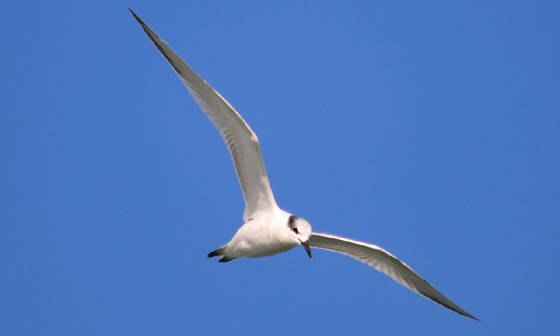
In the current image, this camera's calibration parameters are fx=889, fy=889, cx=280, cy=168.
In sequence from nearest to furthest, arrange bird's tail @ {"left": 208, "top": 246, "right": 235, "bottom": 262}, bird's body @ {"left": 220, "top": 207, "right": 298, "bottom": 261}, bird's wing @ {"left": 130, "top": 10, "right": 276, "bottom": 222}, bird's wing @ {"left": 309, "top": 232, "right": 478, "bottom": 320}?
bird's wing @ {"left": 130, "top": 10, "right": 276, "bottom": 222} < bird's body @ {"left": 220, "top": 207, "right": 298, "bottom": 261} < bird's tail @ {"left": 208, "top": 246, "right": 235, "bottom": 262} < bird's wing @ {"left": 309, "top": 232, "right": 478, "bottom": 320}

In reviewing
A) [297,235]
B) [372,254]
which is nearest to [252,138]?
[297,235]

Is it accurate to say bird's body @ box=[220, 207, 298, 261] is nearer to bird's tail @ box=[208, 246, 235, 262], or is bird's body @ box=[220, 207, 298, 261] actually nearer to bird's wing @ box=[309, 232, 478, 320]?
bird's tail @ box=[208, 246, 235, 262]

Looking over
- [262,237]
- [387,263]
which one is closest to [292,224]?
[262,237]

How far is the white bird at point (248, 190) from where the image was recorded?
11.8 metres

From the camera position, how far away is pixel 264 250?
483 inches

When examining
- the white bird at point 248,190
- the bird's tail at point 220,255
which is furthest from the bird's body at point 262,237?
the bird's tail at point 220,255

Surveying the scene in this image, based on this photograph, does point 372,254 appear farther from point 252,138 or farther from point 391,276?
point 252,138

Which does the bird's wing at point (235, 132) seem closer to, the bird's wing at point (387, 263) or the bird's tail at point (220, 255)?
the bird's tail at point (220, 255)

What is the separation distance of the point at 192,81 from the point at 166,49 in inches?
21.9

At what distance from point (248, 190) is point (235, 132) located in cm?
92

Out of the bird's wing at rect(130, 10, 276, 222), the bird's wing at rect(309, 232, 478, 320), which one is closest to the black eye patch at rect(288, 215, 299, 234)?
the bird's wing at rect(130, 10, 276, 222)

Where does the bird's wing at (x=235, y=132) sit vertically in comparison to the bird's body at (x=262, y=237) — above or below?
above

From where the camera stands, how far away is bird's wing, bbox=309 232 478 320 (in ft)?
44.2

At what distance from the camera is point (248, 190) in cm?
1248
